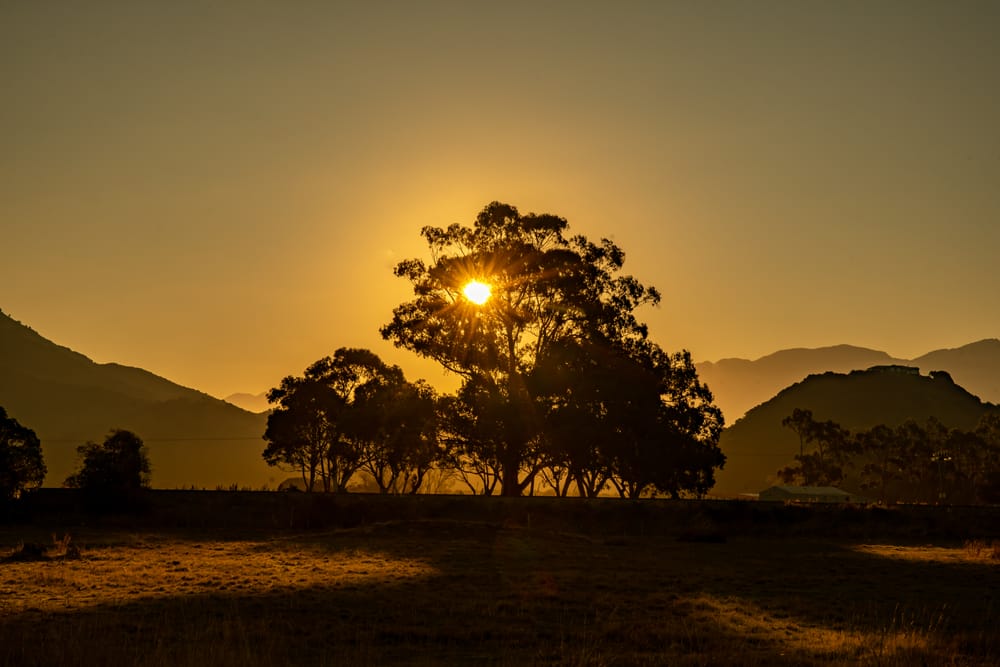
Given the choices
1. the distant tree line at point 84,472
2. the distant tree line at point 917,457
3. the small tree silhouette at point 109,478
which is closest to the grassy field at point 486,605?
the small tree silhouette at point 109,478

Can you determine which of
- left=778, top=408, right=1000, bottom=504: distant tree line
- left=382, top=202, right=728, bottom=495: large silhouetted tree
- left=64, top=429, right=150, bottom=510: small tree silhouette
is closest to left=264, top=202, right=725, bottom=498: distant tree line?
left=382, top=202, right=728, bottom=495: large silhouetted tree

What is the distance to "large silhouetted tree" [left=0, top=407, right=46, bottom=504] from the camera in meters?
51.5

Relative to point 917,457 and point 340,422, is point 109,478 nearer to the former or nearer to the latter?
point 340,422

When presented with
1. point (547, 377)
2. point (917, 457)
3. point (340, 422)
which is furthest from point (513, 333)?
point (917, 457)

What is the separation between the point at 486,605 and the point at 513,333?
4204cm

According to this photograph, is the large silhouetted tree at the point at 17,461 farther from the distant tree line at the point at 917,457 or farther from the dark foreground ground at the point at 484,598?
the distant tree line at the point at 917,457

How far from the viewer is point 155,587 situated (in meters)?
24.9

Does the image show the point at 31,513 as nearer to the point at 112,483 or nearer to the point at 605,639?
the point at 112,483

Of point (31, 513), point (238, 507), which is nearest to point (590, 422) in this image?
point (238, 507)

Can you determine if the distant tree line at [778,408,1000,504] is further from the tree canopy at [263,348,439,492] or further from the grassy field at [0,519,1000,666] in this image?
the grassy field at [0,519,1000,666]

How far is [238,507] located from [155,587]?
26.9 m

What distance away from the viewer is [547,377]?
62094mm

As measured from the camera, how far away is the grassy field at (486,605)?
16.7 metres

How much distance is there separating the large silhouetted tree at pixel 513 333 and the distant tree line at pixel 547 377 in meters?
0.08
